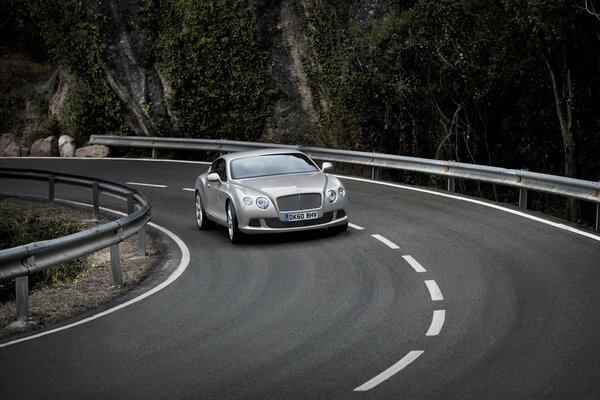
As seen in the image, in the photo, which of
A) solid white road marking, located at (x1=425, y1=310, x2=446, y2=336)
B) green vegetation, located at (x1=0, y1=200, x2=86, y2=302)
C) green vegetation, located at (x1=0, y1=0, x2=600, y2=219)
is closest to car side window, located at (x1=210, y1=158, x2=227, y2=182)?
green vegetation, located at (x1=0, y1=200, x2=86, y2=302)

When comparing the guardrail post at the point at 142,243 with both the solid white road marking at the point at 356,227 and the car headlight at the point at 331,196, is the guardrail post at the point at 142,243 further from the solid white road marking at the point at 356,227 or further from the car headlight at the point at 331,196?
the solid white road marking at the point at 356,227

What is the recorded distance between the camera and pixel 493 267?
43.5 feet

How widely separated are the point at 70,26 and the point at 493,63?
1572 centimetres

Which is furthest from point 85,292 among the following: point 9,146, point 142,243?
point 9,146

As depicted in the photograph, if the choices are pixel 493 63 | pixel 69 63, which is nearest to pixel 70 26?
pixel 69 63

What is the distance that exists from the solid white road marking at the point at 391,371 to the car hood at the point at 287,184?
7.27 meters

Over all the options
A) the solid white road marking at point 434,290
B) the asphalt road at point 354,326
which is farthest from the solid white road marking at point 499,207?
the solid white road marking at point 434,290

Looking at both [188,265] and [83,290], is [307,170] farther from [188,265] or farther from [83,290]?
[83,290]

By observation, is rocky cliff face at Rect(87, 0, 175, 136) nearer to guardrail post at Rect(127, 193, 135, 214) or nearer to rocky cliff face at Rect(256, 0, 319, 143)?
rocky cliff face at Rect(256, 0, 319, 143)

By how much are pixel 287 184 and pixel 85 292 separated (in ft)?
14.7

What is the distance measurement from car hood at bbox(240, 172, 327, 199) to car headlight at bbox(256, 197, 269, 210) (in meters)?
0.12

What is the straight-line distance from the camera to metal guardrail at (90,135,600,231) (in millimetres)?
17156

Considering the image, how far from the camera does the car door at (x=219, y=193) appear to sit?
55.8ft

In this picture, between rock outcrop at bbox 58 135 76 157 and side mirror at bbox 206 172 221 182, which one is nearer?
side mirror at bbox 206 172 221 182
